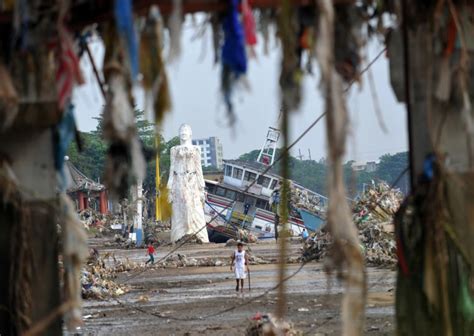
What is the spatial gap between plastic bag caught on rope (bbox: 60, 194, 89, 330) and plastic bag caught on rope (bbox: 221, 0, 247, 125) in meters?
1.38

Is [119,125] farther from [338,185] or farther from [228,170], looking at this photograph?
[228,170]

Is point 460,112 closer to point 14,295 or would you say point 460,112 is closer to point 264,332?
point 14,295

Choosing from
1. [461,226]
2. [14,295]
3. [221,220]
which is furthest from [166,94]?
[221,220]

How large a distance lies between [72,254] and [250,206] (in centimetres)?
6847

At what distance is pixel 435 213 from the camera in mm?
8453

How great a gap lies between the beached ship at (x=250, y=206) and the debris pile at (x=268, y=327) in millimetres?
49328

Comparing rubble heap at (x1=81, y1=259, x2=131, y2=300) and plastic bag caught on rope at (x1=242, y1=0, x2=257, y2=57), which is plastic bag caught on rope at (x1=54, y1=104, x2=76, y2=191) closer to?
plastic bag caught on rope at (x1=242, y1=0, x2=257, y2=57)

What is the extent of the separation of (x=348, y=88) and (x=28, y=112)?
8.02 feet

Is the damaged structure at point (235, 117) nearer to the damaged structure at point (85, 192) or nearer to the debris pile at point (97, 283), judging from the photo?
the debris pile at point (97, 283)

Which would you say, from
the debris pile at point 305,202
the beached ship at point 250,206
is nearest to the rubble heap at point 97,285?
the debris pile at point 305,202

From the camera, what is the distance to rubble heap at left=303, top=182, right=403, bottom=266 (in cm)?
3484

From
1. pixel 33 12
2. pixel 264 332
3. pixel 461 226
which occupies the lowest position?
pixel 264 332

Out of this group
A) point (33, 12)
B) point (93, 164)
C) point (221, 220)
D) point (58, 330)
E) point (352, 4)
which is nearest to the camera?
point (33, 12)

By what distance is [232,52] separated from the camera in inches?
312
